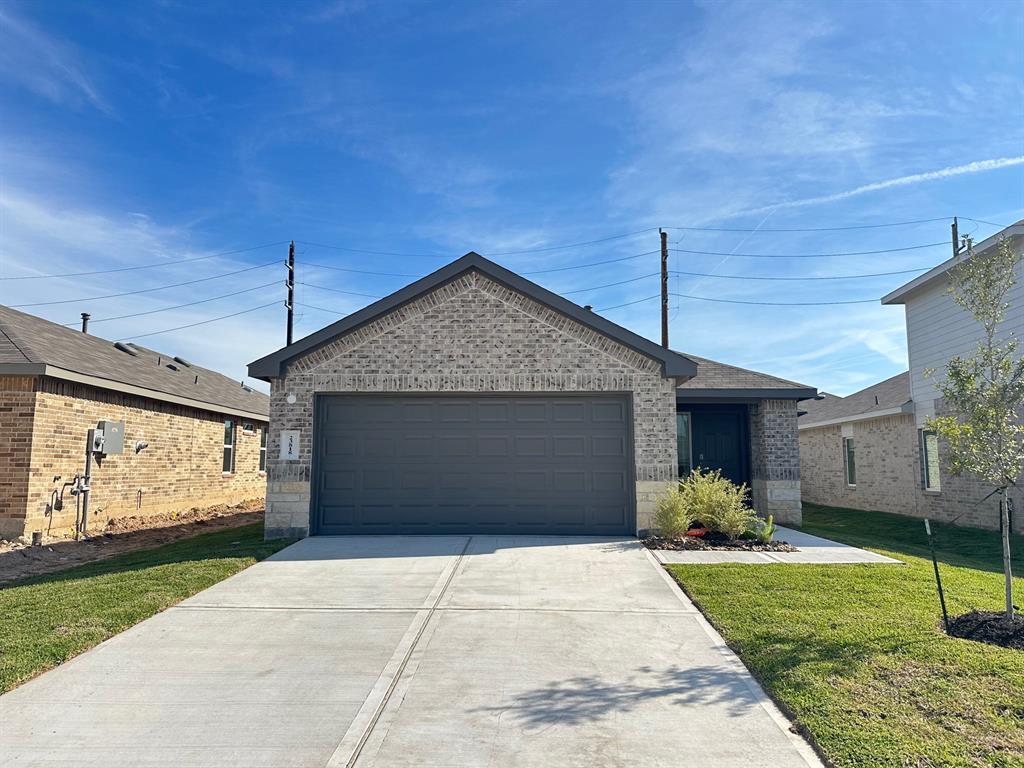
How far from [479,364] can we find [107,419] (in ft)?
28.7

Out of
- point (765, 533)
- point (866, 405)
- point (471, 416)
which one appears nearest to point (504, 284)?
point (471, 416)

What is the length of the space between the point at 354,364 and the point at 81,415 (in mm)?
6331

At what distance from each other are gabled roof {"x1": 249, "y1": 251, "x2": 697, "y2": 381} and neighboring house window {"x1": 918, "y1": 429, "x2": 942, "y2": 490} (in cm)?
936

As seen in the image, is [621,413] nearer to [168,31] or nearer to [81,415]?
[168,31]

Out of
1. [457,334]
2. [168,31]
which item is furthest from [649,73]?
[168,31]

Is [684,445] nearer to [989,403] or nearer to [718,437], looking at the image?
[718,437]

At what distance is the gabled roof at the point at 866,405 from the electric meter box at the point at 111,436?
19.1m

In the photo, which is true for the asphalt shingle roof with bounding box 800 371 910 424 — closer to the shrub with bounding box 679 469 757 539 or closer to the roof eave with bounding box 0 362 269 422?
the shrub with bounding box 679 469 757 539

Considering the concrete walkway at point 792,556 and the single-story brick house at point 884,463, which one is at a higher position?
the single-story brick house at point 884,463

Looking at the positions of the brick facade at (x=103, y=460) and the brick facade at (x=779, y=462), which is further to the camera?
the brick facade at (x=779, y=462)

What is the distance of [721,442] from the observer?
1578 cm

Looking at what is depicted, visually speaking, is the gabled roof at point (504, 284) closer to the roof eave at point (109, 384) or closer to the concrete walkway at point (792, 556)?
the concrete walkway at point (792, 556)

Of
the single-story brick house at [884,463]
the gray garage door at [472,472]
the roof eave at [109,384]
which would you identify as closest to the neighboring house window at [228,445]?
the roof eave at [109,384]

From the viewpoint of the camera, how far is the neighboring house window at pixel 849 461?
2062 centimetres
